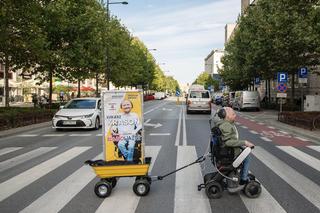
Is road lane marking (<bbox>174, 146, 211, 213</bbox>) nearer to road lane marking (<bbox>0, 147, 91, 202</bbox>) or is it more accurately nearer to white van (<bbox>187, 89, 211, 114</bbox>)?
road lane marking (<bbox>0, 147, 91, 202</bbox>)

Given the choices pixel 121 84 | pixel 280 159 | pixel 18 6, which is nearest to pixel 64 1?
pixel 18 6

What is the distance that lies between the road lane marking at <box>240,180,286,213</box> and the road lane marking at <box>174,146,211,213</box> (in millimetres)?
561

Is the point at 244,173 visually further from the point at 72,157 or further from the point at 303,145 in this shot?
the point at 303,145

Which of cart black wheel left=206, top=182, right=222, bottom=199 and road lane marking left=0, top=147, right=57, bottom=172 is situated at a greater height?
cart black wheel left=206, top=182, right=222, bottom=199

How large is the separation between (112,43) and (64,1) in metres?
21.9

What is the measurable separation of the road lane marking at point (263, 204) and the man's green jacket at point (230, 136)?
0.70 meters

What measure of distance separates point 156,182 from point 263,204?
2.10 m

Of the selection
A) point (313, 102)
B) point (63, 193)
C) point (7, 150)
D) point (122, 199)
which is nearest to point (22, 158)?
point (7, 150)

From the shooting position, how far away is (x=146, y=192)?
6660mm

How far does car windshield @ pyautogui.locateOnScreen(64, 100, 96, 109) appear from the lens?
19.6m

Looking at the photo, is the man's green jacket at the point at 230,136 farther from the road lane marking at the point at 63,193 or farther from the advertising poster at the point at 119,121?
the road lane marking at the point at 63,193

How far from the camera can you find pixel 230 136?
6.53 metres

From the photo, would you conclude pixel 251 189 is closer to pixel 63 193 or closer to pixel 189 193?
pixel 189 193

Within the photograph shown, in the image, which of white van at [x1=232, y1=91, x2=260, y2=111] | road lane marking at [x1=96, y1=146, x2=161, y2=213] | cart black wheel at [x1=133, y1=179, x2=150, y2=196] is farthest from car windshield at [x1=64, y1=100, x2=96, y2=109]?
white van at [x1=232, y1=91, x2=260, y2=111]
